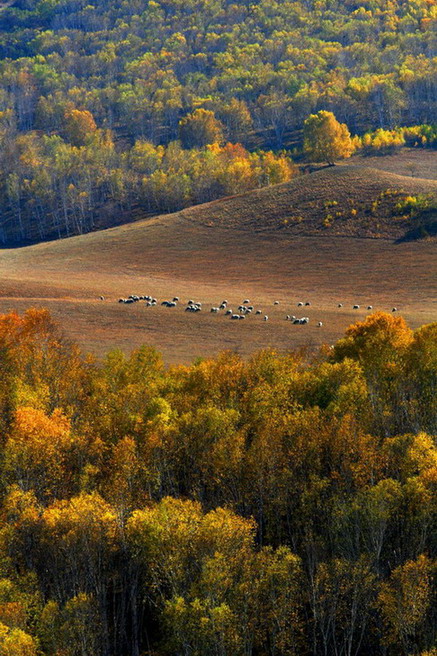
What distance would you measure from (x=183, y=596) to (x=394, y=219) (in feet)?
408

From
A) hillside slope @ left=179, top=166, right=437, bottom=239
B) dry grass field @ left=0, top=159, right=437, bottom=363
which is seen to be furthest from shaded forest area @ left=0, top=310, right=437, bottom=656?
hillside slope @ left=179, top=166, right=437, bottom=239

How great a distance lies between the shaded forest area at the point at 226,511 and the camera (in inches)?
1262

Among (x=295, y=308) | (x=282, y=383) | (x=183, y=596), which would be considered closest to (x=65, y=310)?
(x=295, y=308)

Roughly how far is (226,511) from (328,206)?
129229mm

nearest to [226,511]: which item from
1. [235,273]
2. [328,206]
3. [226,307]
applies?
[226,307]

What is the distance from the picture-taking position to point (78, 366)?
6638 centimetres

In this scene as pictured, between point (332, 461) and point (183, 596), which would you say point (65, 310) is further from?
point (183, 596)

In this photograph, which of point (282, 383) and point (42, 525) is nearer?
point (42, 525)

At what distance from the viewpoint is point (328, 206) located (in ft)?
515

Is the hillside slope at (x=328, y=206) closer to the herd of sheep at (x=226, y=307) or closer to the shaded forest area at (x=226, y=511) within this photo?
the herd of sheep at (x=226, y=307)

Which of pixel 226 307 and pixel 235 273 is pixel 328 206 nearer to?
pixel 235 273

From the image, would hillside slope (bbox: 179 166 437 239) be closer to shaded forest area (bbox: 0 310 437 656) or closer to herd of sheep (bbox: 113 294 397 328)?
herd of sheep (bbox: 113 294 397 328)

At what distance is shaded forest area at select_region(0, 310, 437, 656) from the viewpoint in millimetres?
32062

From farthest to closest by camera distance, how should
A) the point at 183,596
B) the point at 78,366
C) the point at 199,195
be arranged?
the point at 199,195 → the point at 78,366 → the point at 183,596
